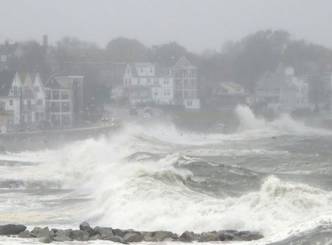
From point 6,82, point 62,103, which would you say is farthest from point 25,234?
point 62,103

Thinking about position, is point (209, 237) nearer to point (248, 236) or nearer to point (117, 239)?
point (248, 236)

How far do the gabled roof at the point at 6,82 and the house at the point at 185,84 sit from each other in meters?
25.5

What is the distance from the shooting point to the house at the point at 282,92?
92.4 metres

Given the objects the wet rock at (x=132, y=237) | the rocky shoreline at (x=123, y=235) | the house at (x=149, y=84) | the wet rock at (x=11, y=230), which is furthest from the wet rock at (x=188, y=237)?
the house at (x=149, y=84)

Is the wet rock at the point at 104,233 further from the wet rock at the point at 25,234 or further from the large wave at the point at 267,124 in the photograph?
the large wave at the point at 267,124

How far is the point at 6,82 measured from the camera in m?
63.1

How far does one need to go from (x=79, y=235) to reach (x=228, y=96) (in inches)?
3150

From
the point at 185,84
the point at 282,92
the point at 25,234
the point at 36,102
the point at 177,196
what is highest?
the point at 185,84

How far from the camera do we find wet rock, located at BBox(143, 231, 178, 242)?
44.4 ft

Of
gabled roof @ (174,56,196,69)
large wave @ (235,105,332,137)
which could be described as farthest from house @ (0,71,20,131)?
gabled roof @ (174,56,196,69)

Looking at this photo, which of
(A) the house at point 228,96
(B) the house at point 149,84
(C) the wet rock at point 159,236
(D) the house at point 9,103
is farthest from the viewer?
(A) the house at point 228,96

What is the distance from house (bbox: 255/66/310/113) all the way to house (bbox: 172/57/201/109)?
8737 millimetres

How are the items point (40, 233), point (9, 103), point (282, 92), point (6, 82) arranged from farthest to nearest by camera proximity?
point (282, 92), point (6, 82), point (9, 103), point (40, 233)

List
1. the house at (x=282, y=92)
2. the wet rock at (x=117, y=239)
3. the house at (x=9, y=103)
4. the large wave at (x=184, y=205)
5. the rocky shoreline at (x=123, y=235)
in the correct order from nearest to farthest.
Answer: the wet rock at (x=117, y=239) → the rocky shoreline at (x=123, y=235) → the large wave at (x=184, y=205) → the house at (x=9, y=103) → the house at (x=282, y=92)
